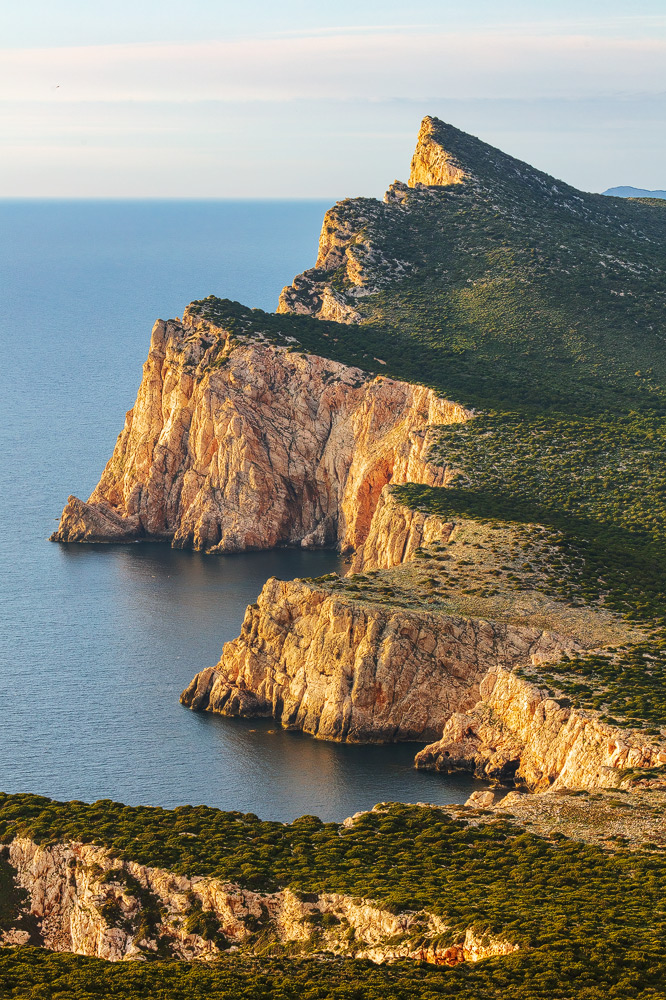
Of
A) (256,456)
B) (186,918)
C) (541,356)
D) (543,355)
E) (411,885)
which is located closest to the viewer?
(411,885)

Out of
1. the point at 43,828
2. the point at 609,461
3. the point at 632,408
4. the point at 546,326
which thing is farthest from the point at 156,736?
the point at 546,326

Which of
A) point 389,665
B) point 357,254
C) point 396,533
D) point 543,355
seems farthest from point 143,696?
point 357,254

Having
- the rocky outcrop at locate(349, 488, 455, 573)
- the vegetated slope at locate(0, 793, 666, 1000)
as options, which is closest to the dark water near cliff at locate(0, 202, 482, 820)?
the vegetated slope at locate(0, 793, 666, 1000)

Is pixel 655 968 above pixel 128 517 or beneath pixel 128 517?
beneath

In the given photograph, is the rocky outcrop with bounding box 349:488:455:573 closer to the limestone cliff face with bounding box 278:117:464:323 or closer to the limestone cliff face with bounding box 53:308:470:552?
the limestone cliff face with bounding box 53:308:470:552

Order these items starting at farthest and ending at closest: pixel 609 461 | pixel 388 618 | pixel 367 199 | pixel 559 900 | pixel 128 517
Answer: pixel 367 199 → pixel 128 517 → pixel 609 461 → pixel 388 618 → pixel 559 900

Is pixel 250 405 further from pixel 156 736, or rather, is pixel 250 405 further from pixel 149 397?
pixel 156 736

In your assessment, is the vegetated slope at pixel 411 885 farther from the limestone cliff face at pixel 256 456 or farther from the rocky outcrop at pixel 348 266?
the rocky outcrop at pixel 348 266

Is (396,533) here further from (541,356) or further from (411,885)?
(411,885)
